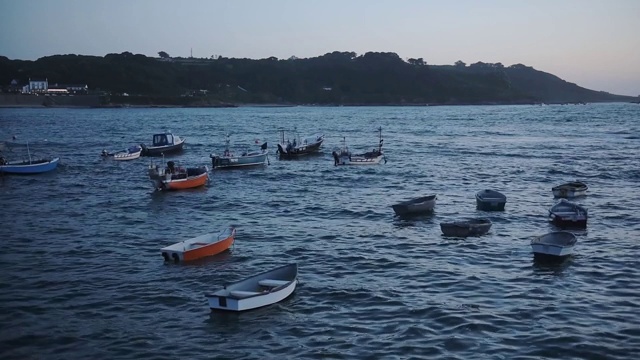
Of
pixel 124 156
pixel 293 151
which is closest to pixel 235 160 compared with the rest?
pixel 293 151

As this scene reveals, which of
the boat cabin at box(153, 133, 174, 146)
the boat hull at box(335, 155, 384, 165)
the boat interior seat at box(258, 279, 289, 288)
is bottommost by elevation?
the boat hull at box(335, 155, 384, 165)

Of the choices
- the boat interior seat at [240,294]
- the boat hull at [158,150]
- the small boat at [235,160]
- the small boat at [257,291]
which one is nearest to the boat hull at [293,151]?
the small boat at [235,160]

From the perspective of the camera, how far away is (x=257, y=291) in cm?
1903

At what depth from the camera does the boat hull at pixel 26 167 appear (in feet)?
153

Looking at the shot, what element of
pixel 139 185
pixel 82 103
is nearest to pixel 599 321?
pixel 139 185

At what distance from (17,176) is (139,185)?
10.5 m

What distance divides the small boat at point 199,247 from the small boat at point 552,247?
1137 cm

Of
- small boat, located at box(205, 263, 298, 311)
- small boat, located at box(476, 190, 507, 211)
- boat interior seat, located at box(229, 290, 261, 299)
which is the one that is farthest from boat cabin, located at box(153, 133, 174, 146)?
boat interior seat, located at box(229, 290, 261, 299)

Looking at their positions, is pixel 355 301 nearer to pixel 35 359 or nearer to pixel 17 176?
pixel 35 359

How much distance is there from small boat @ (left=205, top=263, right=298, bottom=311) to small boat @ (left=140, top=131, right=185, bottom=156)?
1824 inches

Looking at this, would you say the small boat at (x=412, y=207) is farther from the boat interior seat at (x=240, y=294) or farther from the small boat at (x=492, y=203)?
the boat interior seat at (x=240, y=294)

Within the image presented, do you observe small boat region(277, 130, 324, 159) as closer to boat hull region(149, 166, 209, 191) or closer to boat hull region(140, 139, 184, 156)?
boat hull region(140, 139, 184, 156)

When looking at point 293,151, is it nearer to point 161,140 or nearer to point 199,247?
point 161,140

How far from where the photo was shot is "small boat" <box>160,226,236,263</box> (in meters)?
23.0
